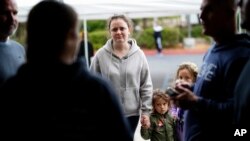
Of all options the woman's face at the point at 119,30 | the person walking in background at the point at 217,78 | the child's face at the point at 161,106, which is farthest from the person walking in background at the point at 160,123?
the person walking in background at the point at 217,78

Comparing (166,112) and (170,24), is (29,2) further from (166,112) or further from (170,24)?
(170,24)

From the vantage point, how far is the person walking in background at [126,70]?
367cm

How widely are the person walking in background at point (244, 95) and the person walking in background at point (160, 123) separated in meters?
1.90

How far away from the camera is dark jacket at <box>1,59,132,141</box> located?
4.82 ft

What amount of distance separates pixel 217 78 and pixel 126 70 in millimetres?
1783

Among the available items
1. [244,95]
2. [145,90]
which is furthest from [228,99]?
[145,90]

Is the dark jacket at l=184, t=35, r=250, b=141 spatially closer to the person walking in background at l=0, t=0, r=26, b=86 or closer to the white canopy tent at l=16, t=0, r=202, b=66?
the person walking in background at l=0, t=0, r=26, b=86

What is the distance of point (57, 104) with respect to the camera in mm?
1482

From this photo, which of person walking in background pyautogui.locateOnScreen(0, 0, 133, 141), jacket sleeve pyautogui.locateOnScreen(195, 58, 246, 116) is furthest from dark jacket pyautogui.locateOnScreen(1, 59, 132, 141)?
jacket sleeve pyautogui.locateOnScreen(195, 58, 246, 116)

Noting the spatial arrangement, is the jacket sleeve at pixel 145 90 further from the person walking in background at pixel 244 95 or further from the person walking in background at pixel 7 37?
the person walking in background at pixel 244 95

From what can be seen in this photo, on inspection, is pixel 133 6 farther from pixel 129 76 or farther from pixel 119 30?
pixel 129 76

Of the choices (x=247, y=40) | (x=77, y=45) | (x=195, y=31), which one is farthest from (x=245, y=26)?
(x=195, y=31)

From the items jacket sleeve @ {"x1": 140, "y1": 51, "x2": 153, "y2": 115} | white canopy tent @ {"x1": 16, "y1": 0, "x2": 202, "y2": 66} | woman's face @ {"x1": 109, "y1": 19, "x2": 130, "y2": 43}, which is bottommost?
jacket sleeve @ {"x1": 140, "y1": 51, "x2": 153, "y2": 115}

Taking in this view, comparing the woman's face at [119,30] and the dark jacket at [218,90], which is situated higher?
the woman's face at [119,30]
